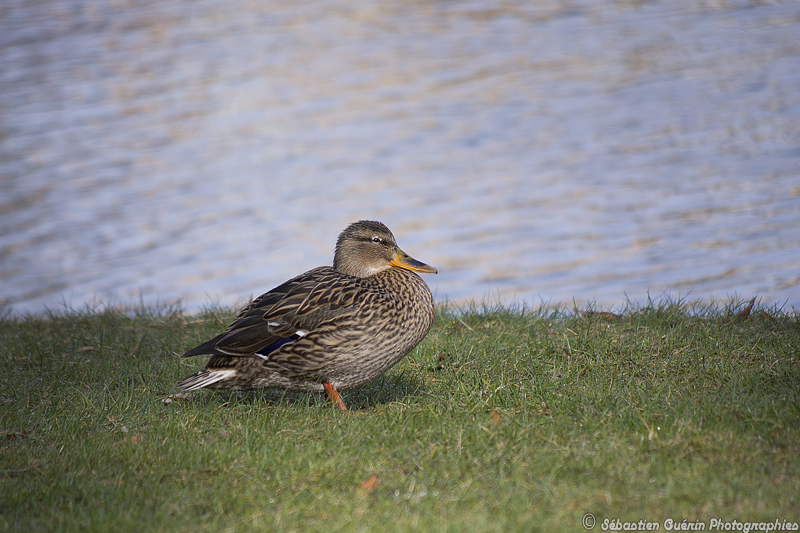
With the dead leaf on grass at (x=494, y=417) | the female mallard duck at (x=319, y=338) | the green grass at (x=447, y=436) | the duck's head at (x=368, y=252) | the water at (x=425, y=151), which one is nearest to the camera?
the green grass at (x=447, y=436)

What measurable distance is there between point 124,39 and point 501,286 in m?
18.8

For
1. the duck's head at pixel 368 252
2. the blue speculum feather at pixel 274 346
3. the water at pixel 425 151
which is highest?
the duck's head at pixel 368 252

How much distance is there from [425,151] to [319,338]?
32.7 ft

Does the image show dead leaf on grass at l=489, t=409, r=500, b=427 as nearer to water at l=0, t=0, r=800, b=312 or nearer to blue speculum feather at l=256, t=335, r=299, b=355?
blue speculum feather at l=256, t=335, r=299, b=355

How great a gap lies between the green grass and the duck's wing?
0.38 meters

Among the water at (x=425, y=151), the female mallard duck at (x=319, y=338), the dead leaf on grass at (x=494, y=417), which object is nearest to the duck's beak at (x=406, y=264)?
the female mallard duck at (x=319, y=338)

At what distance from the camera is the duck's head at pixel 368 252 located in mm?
5586

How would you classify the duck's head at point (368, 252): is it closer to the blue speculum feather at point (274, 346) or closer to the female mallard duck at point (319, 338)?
the female mallard duck at point (319, 338)

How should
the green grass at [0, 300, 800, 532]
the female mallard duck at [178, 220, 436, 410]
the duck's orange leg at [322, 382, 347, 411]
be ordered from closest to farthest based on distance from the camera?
the green grass at [0, 300, 800, 532] → the female mallard duck at [178, 220, 436, 410] → the duck's orange leg at [322, 382, 347, 411]

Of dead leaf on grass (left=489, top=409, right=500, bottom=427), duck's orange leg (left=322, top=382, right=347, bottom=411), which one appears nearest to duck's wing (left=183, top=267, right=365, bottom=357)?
duck's orange leg (left=322, top=382, right=347, bottom=411)

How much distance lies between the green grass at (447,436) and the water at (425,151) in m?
2.04

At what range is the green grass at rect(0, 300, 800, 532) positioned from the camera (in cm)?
379

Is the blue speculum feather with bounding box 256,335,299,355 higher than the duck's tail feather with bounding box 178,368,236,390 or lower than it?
higher

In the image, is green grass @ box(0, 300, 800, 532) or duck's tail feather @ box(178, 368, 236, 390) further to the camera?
duck's tail feather @ box(178, 368, 236, 390)
